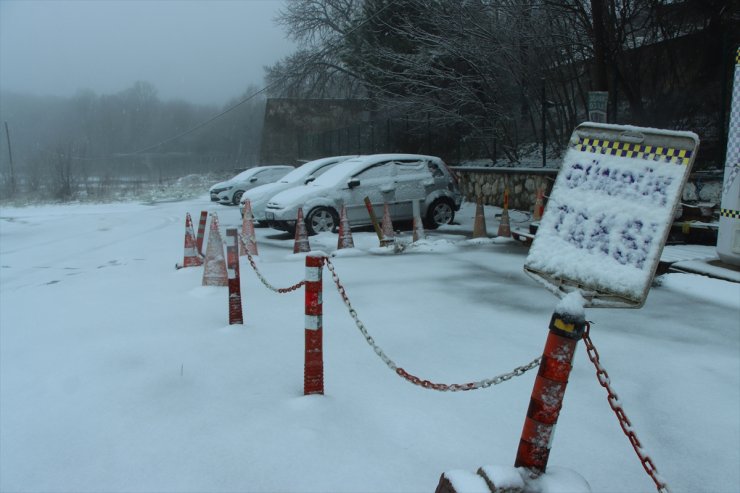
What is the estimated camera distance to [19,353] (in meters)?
5.15

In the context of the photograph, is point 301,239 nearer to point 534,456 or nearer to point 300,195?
point 300,195

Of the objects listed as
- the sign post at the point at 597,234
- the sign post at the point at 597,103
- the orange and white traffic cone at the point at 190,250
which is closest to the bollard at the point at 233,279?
A: the orange and white traffic cone at the point at 190,250

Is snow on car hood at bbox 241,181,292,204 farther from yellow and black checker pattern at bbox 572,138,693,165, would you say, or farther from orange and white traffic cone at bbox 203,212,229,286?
yellow and black checker pattern at bbox 572,138,693,165

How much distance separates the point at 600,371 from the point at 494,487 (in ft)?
2.12

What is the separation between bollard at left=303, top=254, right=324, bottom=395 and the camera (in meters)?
3.68

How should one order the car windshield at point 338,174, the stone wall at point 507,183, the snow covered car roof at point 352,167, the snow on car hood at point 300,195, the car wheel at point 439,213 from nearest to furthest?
the snow on car hood at point 300,195
the car windshield at point 338,174
the snow covered car roof at point 352,167
the car wheel at point 439,213
the stone wall at point 507,183

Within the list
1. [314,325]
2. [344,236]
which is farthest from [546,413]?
[344,236]

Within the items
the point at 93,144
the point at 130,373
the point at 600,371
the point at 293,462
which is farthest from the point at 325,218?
the point at 93,144

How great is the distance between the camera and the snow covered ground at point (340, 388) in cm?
310

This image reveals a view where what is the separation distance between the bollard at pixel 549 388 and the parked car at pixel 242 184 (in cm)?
2028

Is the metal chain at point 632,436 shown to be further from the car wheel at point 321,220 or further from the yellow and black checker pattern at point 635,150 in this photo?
the car wheel at point 321,220

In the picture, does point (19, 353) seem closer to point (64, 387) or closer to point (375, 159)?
point (64, 387)

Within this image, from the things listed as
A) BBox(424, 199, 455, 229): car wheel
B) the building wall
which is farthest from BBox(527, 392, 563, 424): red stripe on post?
the building wall

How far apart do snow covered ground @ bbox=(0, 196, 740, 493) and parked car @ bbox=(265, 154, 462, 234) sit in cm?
413
